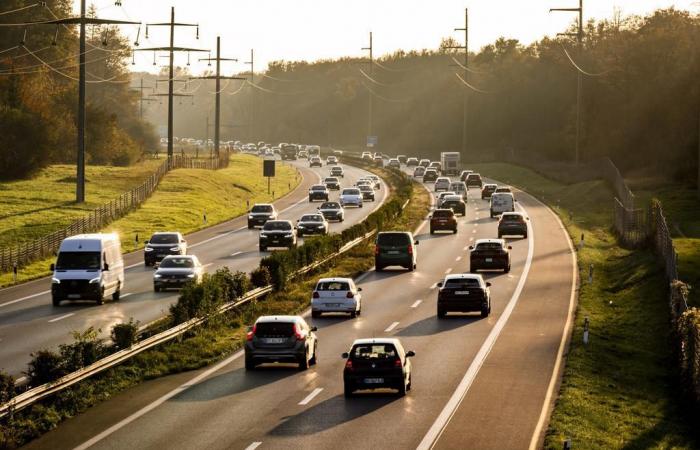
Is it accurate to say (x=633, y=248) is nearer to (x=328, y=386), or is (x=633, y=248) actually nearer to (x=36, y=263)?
(x=36, y=263)

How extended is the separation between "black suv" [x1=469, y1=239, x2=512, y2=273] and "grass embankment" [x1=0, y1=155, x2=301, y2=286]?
802 inches

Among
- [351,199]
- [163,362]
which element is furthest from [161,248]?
[351,199]

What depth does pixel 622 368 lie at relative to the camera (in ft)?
117

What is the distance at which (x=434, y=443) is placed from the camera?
2411 cm

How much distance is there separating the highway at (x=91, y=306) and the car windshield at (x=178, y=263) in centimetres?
107

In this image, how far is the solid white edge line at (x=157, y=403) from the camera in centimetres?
2447

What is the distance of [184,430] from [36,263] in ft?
141

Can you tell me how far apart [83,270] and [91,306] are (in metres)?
1.38

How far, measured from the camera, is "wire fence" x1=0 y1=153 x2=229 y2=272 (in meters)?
65.1

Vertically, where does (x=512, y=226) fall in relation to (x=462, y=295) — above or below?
above

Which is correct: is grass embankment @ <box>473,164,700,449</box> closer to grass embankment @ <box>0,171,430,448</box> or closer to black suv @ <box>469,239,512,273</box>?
black suv @ <box>469,239,512,273</box>

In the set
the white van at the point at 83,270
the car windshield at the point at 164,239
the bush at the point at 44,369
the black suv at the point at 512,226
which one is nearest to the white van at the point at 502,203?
the black suv at the point at 512,226

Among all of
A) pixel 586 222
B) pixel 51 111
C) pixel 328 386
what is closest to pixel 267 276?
pixel 328 386

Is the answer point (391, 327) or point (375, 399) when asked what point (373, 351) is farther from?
point (391, 327)
